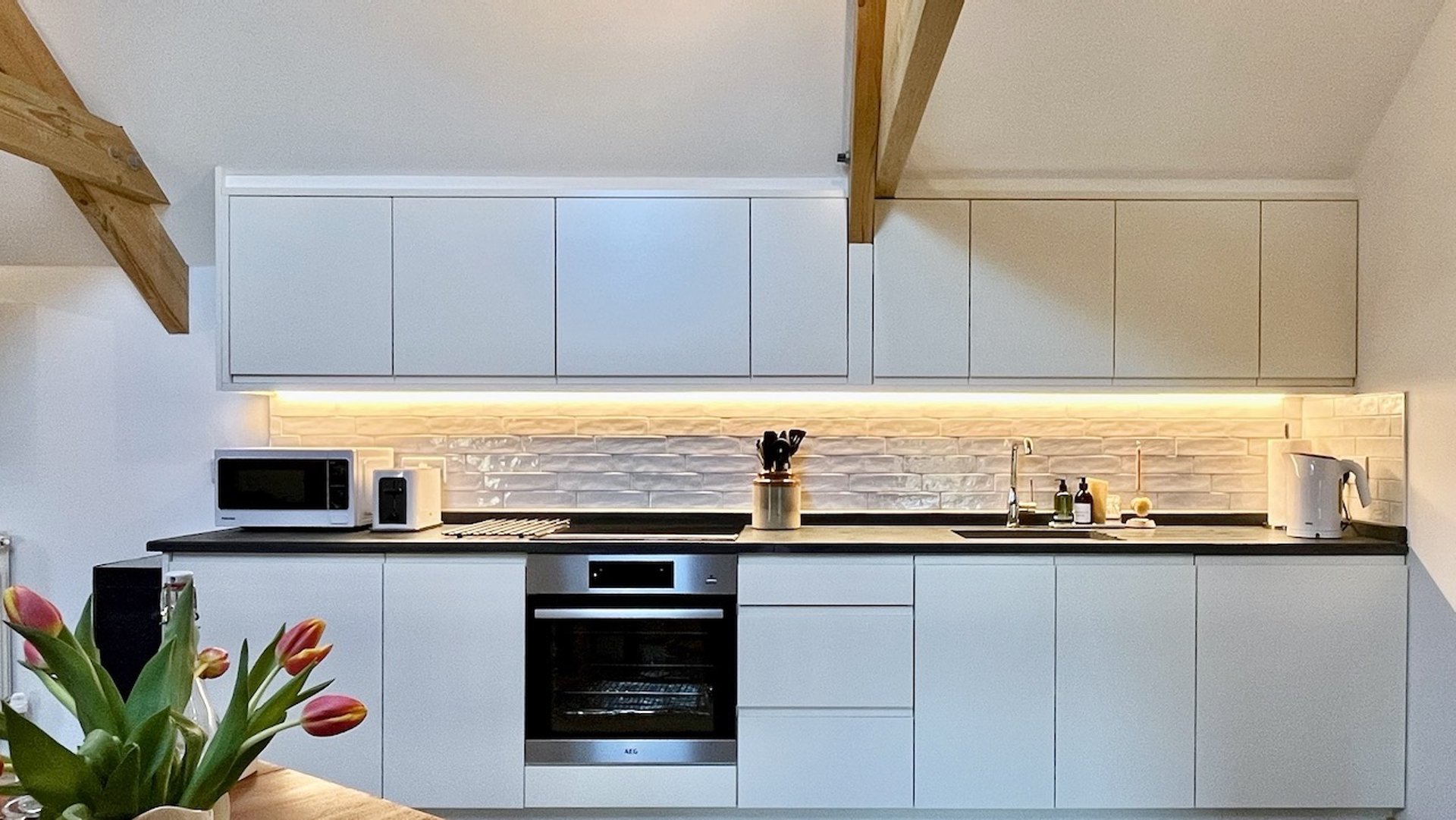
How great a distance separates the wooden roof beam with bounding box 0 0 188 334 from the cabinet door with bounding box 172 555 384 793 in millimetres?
1037

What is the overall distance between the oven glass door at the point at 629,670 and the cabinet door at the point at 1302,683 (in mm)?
1471

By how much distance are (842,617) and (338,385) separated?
1.85 metres

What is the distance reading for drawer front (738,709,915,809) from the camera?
3043mm

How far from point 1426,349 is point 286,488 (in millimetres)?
3560

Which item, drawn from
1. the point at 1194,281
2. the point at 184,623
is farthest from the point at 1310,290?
the point at 184,623

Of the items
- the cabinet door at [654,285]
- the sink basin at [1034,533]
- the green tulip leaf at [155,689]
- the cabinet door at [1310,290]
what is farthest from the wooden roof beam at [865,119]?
the green tulip leaf at [155,689]

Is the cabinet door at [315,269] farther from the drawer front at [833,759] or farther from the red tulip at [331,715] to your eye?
the red tulip at [331,715]

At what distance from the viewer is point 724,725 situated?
308cm

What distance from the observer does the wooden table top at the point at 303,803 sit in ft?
4.08

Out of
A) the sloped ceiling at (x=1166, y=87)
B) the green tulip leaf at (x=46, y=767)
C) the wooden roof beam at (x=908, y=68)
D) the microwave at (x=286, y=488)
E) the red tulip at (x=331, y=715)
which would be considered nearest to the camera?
the green tulip leaf at (x=46, y=767)

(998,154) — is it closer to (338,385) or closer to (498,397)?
(498,397)

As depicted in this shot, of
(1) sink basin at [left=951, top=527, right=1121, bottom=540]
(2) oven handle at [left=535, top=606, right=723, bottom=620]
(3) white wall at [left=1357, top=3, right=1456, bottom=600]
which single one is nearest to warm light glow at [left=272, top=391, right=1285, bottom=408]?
(1) sink basin at [left=951, top=527, right=1121, bottom=540]

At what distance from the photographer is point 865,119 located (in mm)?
2879

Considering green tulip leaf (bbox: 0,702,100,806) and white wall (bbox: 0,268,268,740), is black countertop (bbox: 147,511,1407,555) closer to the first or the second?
white wall (bbox: 0,268,268,740)
